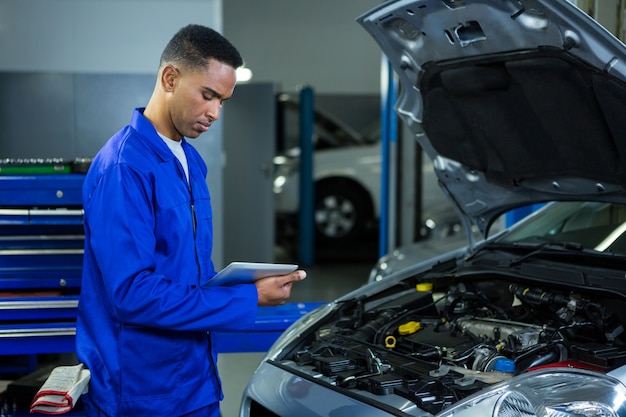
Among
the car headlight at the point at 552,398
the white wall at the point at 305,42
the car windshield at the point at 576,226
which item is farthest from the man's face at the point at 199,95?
the white wall at the point at 305,42

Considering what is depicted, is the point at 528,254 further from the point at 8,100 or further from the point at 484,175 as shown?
the point at 8,100

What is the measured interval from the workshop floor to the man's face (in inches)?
81.5

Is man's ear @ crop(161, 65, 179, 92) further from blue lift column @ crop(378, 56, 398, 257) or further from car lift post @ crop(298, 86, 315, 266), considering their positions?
car lift post @ crop(298, 86, 315, 266)

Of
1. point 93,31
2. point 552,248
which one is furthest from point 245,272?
point 93,31

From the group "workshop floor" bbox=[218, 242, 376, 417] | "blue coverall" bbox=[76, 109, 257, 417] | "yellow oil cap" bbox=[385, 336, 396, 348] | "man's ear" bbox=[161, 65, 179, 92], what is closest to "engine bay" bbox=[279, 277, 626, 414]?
"yellow oil cap" bbox=[385, 336, 396, 348]

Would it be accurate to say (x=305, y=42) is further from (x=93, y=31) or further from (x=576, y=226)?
(x=576, y=226)

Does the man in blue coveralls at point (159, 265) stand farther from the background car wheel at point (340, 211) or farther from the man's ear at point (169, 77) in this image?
the background car wheel at point (340, 211)

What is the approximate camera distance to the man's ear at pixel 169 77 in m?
1.81

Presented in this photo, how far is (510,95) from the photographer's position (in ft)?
7.45

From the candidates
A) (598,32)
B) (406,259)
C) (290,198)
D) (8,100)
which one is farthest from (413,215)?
(598,32)

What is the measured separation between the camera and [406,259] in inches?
Answer: 179

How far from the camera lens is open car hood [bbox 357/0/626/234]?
191cm

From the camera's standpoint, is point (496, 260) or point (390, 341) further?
point (496, 260)

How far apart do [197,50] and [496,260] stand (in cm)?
136
